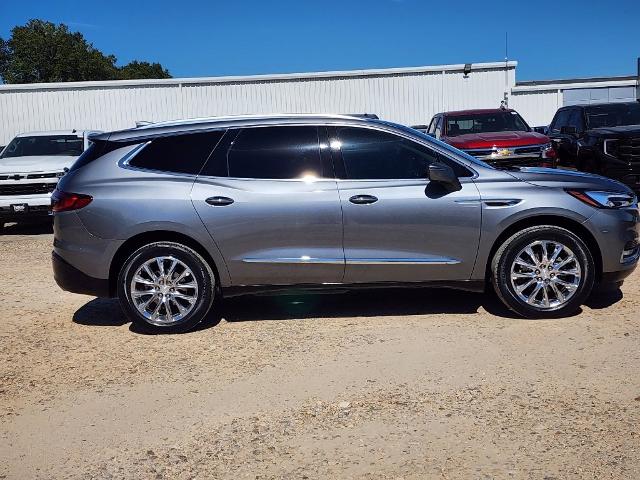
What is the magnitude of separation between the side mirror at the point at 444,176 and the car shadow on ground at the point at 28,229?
9.36 metres

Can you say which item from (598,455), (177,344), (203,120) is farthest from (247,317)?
(598,455)

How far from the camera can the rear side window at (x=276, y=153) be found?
5.81 metres

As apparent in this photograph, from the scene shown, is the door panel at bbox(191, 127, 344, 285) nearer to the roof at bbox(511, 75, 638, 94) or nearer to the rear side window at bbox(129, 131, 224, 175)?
the rear side window at bbox(129, 131, 224, 175)

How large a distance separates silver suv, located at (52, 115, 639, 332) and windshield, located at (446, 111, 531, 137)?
25.4 feet

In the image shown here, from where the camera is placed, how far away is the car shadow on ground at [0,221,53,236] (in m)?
13.1

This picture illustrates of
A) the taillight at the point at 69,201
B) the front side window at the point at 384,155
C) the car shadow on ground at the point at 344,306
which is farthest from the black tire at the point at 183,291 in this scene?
the front side window at the point at 384,155

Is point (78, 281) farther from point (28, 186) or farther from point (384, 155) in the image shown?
point (28, 186)

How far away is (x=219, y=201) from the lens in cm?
570

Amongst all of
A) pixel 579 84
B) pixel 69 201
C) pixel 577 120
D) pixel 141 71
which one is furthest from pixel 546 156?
pixel 141 71

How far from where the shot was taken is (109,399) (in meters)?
4.45

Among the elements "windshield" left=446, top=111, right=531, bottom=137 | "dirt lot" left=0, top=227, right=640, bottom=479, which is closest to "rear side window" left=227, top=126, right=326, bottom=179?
"dirt lot" left=0, top=227, right=640, bottom=479

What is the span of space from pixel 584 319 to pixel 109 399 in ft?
12.4

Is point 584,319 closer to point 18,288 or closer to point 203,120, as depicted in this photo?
point 203,120

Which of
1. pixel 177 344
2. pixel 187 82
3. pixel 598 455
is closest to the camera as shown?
pixel 598 455
